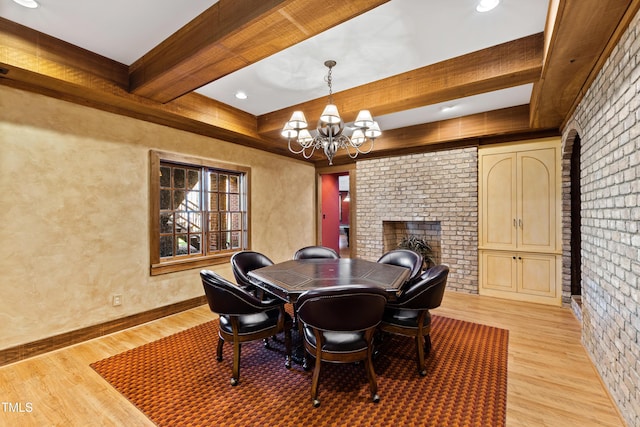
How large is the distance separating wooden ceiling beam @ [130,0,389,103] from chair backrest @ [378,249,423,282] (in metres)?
2.43

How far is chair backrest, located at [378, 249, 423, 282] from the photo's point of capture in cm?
318

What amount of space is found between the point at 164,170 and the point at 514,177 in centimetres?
506

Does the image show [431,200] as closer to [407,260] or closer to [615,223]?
[407,260]

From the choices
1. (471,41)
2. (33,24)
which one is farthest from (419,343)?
(33,24)

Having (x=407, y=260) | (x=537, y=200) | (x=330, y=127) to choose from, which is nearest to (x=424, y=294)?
(x=407, y=260)

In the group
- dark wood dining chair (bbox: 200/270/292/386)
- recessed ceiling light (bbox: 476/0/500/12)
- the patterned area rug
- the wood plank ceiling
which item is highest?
recessed ceiling light (bbox: 476/0/500/12)

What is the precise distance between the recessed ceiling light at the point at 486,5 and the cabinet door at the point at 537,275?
3611 millimetres

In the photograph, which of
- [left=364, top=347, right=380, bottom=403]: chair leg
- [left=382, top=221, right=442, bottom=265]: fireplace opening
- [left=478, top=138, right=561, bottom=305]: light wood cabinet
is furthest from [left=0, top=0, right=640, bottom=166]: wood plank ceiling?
[left=364, top=347, right=380, bottom=403]: chair leg

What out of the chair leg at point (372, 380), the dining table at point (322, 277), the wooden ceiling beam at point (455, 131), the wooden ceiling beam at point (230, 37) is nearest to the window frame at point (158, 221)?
the wooden ceiling beam at point (230, 37)

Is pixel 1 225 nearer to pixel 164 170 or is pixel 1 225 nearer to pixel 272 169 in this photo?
pixel 164 170

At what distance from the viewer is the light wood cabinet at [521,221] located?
408 centimetres

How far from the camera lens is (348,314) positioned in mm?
1848

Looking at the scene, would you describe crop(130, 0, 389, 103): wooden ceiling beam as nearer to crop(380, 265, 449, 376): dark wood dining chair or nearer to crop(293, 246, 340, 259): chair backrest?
crop(380, 265, 449, 376): dark wood dining chair

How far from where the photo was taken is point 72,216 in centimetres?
292
